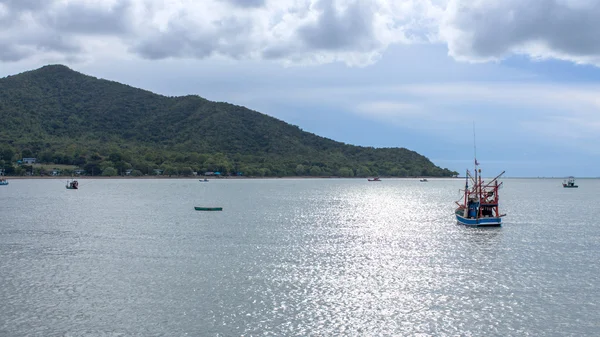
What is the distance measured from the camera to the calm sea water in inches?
1083

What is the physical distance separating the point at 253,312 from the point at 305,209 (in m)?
73.0

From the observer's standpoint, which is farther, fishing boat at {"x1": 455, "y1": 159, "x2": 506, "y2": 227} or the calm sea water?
fishing boat at {"x1": 455, "y1": 159, "x2": 506, "y2": 227}

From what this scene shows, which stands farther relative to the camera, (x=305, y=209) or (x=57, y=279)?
(x=305, y=209)

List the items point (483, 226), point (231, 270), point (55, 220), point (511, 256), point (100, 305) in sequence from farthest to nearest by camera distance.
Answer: point (55, 220), point (483, 226), point (511, 256), point (231, 270), point (100, 305)

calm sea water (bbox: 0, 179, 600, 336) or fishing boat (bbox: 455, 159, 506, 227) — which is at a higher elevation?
fishing boat (bbox: 455, 159, 506, 227)

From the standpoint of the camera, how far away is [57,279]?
36.9m

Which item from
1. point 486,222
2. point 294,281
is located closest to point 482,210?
point 486,222

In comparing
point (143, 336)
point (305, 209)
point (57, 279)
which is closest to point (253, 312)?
point (143, 336)

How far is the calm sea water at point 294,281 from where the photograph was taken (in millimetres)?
27500

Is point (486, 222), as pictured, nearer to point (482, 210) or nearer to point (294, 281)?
point (482, 210)

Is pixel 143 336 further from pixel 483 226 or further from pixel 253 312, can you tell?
pixel 483 226

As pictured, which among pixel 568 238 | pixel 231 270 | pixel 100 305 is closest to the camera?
pixel 100 305

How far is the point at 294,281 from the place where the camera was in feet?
121

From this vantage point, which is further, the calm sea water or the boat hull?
the boat hull
